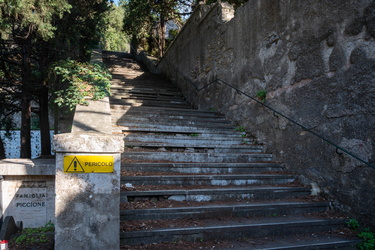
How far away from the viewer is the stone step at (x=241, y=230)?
105 inches

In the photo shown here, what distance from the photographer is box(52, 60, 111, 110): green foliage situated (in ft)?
14.3

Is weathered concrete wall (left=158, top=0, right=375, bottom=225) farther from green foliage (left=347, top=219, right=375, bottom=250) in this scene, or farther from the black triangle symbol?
the black triangle symbol

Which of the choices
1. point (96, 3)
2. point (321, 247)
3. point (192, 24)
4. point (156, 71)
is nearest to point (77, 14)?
point (96, 3)

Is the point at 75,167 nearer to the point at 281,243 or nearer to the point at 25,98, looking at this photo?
the point at 281,243

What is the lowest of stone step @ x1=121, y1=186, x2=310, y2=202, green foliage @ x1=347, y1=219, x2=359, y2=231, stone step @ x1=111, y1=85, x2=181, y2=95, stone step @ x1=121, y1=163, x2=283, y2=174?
green foliage @ x1=347, y1=219, x2=359, y2=231

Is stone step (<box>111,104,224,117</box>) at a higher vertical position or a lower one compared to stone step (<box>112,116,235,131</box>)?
higher

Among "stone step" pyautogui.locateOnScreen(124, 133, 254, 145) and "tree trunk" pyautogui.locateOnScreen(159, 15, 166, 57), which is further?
"tree trunk" pyautogui.locateOnScreen(159, 15, 166, 57)

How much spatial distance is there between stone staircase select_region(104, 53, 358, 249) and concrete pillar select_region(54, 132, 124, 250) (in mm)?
342

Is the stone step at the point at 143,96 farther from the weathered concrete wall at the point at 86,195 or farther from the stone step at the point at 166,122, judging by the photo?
the weathered concrete wall at the point at 86,195

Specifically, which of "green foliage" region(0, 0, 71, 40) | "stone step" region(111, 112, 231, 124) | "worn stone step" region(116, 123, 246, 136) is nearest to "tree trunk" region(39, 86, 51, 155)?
"green foliage" region(0, 0, 71, 40)

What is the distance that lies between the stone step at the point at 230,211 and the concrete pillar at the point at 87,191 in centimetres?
54

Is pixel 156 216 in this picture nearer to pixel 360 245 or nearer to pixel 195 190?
pixel 195 190

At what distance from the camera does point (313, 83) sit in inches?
153

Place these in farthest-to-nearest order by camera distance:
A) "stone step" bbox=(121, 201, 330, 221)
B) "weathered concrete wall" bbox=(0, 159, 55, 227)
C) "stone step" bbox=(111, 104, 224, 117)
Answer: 1. "stone step" bbox=(111, 104, 224, 117)
2. "weathered concrete wall" bbox=(0, 159, 55, 227)
3. "stone step" bbox=(121, 201, 330, 221)
